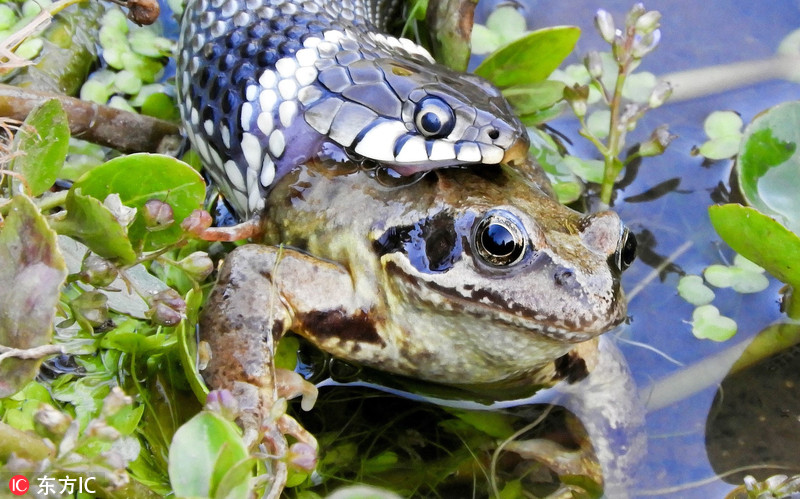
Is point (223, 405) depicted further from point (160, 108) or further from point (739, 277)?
point (739, 277)

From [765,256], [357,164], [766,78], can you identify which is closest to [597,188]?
[765,256]

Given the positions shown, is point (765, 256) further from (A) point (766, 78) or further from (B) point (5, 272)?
(B) point (5, 272)

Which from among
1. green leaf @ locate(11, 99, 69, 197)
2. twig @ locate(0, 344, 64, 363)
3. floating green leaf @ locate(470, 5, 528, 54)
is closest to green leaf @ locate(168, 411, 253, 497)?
twig @ locate(0, 344, 64, 363)

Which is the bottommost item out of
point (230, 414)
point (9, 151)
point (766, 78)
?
point (230, 414)

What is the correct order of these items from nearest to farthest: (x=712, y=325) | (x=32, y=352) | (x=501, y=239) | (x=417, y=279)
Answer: (x=32, y=352) → (x=501, y=239) → (x=417, y=279) → (x=712, y=325)

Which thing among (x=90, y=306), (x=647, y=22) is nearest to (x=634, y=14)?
(x=647, y=22)

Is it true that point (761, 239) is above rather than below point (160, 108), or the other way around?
above

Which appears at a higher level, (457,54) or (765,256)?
(457,54)

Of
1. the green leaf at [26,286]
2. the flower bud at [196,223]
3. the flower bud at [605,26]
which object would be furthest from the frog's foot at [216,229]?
the flower bud at [605,26]
